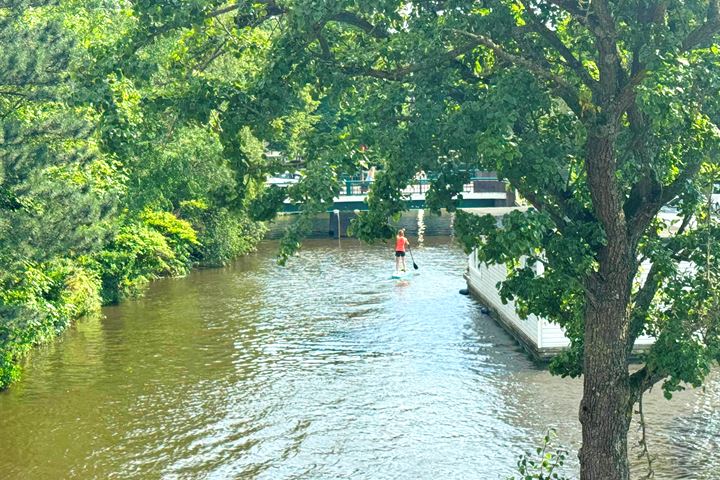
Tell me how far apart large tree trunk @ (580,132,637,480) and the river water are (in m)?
4.05

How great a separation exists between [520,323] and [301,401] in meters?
6.67

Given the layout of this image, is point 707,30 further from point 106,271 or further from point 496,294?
point 106,271

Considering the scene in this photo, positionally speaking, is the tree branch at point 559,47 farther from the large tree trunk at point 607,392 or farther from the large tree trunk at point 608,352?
the large tree trunk at point 607,392

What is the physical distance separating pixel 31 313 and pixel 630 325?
11.4 metres

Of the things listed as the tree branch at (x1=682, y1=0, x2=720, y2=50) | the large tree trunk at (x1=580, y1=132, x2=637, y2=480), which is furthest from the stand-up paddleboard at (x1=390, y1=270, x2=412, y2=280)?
the tree branch at (x1=682, y1=0, x2=720, y2=50)

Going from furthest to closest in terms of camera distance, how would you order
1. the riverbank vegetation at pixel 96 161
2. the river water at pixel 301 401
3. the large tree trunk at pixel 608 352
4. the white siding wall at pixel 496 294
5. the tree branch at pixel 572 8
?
the white siding wall at pixel 496 294 < the river water at pixel 301 401 < the riverbank vegetation at pixel 96 161 < the large tree trunk at pixel 608 352 < the tree branch at pixel 572 8

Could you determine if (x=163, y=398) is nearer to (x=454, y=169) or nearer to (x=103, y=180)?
(x=103, y=180)

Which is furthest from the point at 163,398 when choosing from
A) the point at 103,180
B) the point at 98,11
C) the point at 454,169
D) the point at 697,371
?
the point at 98,11

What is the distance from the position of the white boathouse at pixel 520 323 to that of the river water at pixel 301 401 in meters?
0.37

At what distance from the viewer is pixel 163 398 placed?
20.1 meters

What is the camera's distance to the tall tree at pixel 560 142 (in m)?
10.8

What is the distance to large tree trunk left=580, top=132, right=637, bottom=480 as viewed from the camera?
1138 cm

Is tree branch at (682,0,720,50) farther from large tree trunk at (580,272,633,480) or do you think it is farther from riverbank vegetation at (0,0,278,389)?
riverbank vegetation at (0,0,278,389)

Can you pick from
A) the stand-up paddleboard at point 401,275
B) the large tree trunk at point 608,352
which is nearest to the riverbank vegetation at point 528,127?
the large tree trunk at point 608,352
